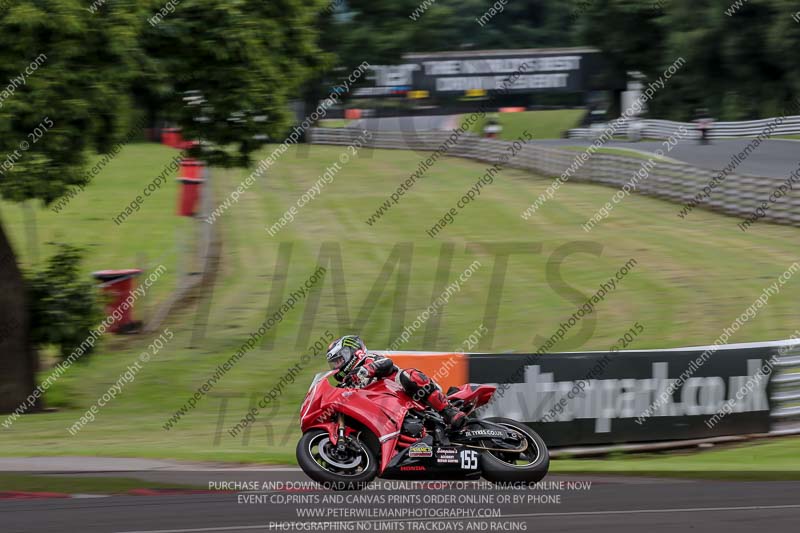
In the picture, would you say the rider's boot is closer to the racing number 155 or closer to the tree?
the racing number 155

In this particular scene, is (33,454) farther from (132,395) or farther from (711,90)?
(711,90)

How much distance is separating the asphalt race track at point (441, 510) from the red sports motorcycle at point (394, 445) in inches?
6.5

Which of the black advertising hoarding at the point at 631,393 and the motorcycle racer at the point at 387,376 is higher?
the motorcycle racer at the point at 387,376

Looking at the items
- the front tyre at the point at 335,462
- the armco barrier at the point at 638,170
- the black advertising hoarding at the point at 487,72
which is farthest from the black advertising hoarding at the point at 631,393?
the black advertising hoarding at the point at 487,72

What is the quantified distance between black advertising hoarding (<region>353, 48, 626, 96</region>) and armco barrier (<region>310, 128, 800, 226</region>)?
3.98m

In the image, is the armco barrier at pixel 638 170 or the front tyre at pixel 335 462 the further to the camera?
the armco barrier at pixel 638 170

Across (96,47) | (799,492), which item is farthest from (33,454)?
(799,492)

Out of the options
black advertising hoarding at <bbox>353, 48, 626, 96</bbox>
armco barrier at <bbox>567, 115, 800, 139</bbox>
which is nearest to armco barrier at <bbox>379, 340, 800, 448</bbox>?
armco barrier at <bbox>567, 115, 800, 139</bbox>

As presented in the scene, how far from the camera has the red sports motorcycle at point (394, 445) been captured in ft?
28.2

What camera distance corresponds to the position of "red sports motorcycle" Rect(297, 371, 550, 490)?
8.60 m

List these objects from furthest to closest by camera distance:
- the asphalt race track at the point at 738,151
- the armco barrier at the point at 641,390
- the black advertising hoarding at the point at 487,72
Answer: the black advertising hoarding at the point at 487,72 < the asphalt race track at the point at 738,151 < the armco barrier at the point at 641,390

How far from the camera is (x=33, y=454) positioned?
1136 cm

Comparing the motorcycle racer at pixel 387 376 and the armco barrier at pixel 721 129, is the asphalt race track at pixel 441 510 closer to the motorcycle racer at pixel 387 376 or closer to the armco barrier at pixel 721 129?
the motorcycle racer at pixel 387 376

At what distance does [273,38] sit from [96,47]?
102 inches
